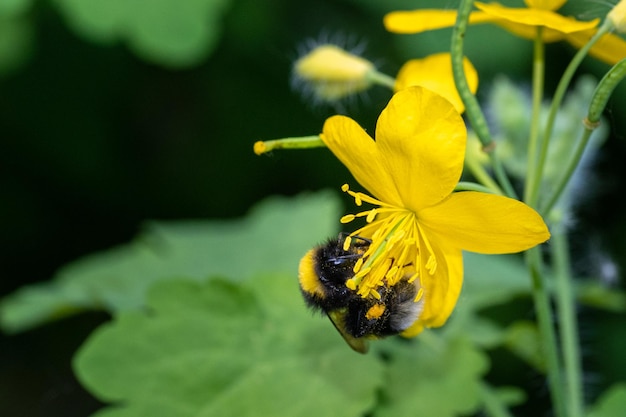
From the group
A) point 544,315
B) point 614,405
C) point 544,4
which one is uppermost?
point 544,4

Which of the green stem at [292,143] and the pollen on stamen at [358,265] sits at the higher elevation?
the green stem at [292,143]

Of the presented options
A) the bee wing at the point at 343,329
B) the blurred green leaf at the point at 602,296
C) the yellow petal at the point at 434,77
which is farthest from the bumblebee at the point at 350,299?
the blurred green leaf at the point at 602,296

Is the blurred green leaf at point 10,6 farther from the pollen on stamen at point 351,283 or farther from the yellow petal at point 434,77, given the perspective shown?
the pollen on stamen at point 351,283

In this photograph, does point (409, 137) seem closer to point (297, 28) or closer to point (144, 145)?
point (297, 28)

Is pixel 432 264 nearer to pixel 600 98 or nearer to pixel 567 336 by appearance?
pixel 600 98

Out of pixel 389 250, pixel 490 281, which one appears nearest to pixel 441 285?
pixel 389 250

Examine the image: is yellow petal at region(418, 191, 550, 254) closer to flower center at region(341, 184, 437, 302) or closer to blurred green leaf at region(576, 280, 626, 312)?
→ flower center at region(341, 184, 437, 302)

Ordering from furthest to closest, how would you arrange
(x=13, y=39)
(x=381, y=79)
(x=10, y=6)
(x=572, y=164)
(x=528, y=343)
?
(x=13, y=39)
(x=10, y=6)
(x=528, y=343)
(x=381, y=79)
(x=572, y=164)
